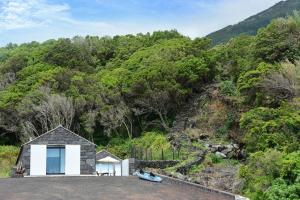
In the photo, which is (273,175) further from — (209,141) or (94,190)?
(209,141)

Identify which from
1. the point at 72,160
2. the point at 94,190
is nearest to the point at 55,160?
the point at 72,160

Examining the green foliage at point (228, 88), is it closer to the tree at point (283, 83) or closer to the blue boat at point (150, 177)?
the tree at point (283, 83)

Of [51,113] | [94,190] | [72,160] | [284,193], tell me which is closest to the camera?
[94,190]

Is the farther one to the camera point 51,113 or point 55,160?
point 51,113

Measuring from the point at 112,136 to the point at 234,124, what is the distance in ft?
43.3

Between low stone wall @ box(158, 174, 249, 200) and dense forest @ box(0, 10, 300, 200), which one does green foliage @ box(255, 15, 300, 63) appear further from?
low stone wall @ box(158, 174, 249, 200)

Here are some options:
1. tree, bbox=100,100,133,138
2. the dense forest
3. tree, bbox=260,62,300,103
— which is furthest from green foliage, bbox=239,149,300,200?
tree, bbox=100,100,133,138

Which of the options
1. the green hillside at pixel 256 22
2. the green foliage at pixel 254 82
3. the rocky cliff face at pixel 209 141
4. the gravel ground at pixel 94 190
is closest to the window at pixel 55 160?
the rocky cliff face at pixel 209 141

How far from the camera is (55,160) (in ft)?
86.5

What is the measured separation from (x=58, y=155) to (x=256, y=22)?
3225 inches

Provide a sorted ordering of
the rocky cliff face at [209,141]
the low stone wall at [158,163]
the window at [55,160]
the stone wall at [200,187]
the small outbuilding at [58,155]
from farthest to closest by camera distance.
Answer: the low stone wall at [158,163], the rocky cliff face at [209,141], the window at [55,160], the small outbuilding at [58,155], the stone wall at [200,187]

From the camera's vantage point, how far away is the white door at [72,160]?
1014 inches

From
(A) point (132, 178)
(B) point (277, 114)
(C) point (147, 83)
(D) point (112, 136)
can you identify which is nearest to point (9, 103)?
(D) point (112, 136)

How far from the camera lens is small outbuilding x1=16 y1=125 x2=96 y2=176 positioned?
84.3 feet
